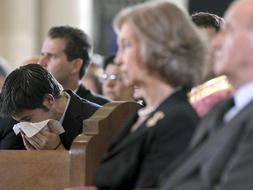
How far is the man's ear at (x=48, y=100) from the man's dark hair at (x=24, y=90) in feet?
0.04

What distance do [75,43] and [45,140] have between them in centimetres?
177

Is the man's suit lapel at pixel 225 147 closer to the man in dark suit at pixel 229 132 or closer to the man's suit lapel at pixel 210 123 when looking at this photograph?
the man in dark suit at pixel 229 132

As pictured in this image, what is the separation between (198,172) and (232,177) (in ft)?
0.66

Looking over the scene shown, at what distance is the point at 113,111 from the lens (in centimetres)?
362

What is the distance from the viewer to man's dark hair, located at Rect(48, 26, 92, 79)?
5844 millimetres

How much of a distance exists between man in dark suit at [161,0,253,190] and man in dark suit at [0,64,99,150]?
1.46 metres

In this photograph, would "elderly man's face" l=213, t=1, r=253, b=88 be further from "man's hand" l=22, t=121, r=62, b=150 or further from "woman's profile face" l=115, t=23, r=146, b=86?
"man's hand" l=22, t=121, r=62, b=150

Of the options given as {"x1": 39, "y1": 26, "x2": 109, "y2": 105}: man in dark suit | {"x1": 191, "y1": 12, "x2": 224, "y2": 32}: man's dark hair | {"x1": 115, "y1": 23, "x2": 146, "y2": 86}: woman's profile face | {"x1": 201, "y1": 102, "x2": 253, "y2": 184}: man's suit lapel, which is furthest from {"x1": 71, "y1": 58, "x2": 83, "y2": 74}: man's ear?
{"x1": 201, "y1": 102, "x2": 253, "y2": 184}: man's suit lapel

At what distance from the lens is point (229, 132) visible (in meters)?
2.65

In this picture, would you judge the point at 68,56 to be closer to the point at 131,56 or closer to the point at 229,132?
the point at 131,56

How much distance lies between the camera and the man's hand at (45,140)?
418 cm

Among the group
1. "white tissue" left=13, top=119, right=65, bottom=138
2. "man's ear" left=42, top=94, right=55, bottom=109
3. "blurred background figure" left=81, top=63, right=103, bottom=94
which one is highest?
"man's ear" left=42, top=94, right=55, bottom=109

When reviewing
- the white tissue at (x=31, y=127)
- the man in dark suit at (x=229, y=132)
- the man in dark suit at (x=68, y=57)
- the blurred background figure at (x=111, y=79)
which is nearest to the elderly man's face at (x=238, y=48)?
the man in dark suit at (x=229, y=132)

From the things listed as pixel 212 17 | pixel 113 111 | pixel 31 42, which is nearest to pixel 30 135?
pixel 113 111
